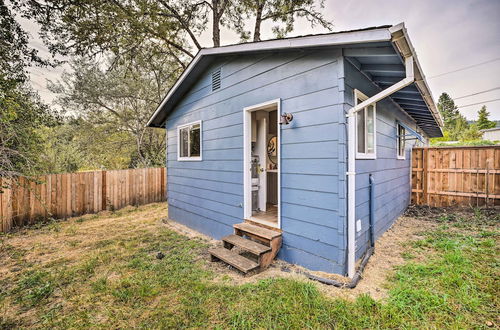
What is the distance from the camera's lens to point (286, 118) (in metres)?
3.19

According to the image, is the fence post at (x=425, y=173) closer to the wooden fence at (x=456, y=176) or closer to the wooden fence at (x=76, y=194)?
the wooden fence at (x=456, y=176)

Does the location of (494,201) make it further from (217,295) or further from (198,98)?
(198,98)

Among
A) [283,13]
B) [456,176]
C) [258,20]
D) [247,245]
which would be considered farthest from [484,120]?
[247,245]

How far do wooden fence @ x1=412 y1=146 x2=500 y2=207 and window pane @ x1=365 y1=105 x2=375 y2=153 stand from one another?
4.55 metres

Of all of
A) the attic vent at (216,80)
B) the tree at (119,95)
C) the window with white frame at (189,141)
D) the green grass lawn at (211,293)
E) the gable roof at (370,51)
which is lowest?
the green grass lawn at (211,293)

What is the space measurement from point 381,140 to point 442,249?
6.96 feet

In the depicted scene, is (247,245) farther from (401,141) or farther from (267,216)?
(401,141)

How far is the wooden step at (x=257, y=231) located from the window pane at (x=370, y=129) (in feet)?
7.06

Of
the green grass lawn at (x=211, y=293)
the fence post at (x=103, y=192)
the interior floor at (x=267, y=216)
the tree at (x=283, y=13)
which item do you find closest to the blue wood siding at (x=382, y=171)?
the green grass lawn at (x=211, y=293)

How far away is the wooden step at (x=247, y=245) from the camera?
302 centimetres

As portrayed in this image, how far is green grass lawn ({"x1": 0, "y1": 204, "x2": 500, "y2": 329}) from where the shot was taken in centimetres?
201

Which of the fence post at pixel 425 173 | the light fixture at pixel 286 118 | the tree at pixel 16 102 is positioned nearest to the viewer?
the light fixture at pixel 286 118

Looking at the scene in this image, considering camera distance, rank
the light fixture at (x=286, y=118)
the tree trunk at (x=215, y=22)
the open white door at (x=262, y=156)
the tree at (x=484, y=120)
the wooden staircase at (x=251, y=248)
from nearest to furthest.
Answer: the wooden staircase at (x=251, y=248) → the light fixture at (x=286, y=118) → the open white door at (x=262, y=156) → the tree trunk at (x=215, y=22) → the tree at (x=484, y=120)

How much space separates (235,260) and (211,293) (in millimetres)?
648
